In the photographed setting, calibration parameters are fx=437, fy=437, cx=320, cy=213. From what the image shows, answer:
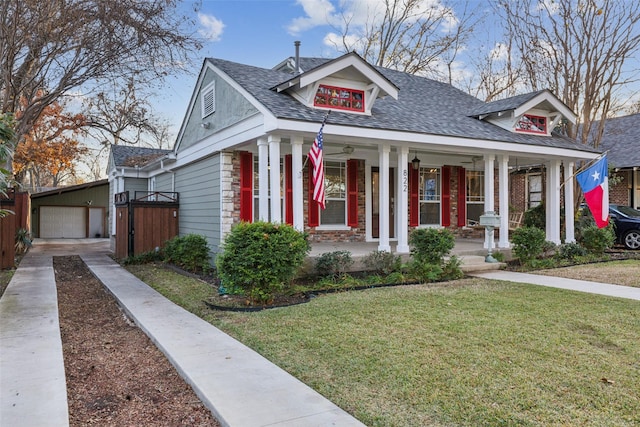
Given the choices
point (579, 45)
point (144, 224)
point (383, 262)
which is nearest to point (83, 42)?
point (144, 224)

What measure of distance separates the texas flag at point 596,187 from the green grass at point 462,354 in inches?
158

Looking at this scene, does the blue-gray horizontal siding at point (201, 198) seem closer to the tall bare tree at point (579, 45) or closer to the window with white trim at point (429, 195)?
the window with white trim at point (429, 195)

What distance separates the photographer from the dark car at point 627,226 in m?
13.0

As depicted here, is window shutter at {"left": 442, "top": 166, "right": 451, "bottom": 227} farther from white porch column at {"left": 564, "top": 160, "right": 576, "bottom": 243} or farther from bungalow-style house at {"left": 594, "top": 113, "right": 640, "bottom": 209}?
bungalow-style house at {"left": 594, "top": 113, "right": 640, "bottom": 209}

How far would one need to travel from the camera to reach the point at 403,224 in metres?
9.45

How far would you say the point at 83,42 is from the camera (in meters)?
11.5

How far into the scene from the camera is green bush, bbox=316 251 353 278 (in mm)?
8031

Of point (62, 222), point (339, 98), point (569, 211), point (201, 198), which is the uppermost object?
point (339, 98)

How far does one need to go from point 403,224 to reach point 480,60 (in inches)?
543

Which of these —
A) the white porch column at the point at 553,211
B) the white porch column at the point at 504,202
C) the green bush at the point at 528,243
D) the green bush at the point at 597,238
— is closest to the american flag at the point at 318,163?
the green bush at the point at 528,243

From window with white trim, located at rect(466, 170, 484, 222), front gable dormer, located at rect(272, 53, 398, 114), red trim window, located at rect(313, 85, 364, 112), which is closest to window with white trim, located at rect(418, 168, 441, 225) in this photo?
window with white trim, located at rect(466, 170, 484, 222)

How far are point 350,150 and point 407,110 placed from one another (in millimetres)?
1779

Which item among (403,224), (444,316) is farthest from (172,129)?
(444,316)

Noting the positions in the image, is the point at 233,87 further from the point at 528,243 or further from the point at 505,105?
the point at 528,243
